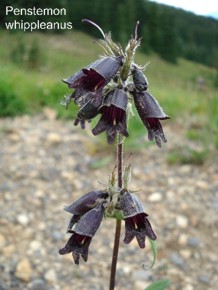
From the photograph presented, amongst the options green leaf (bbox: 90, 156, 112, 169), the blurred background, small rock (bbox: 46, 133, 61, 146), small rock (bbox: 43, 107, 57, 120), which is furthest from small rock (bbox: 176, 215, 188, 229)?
small rock (bbox: 43, 107, 57, 120)

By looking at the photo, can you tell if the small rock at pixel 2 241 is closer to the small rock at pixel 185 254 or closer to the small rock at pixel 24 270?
the small rock at pixel 24 270

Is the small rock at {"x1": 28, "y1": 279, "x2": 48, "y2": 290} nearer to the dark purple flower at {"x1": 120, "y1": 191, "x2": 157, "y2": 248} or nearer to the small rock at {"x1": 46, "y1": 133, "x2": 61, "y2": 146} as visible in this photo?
the dark purple flower at {"x1": 120, "y1": 191, "x2": 157, "y2": 248}

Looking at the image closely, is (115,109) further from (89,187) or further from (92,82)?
(89,187)

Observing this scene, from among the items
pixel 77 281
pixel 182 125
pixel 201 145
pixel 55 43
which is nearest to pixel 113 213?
pixel 77 281

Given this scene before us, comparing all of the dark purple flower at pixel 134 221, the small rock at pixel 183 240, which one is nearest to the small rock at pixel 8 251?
the small rock at pixel 183 240

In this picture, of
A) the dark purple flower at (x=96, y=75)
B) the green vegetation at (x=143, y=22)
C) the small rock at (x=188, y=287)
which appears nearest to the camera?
the dark purple flower at (x=96, y=75)

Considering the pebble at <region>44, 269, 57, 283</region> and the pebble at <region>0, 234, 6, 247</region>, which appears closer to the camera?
the pebble at <region>44, 269, 57, 283</region>
